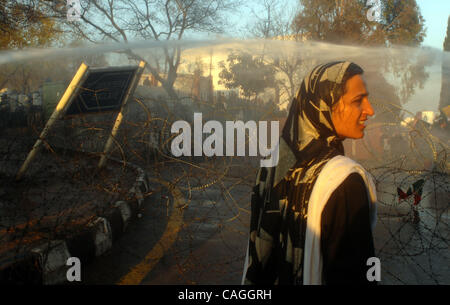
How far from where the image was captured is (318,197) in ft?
4.60

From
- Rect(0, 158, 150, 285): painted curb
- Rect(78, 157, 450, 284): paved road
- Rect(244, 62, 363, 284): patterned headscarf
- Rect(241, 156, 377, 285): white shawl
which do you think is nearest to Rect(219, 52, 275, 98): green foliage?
Rect(78, 157, 450, 284): paved road

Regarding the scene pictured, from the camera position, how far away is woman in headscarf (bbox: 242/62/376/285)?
4.46ft

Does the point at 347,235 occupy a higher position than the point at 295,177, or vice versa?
the point at 295,177

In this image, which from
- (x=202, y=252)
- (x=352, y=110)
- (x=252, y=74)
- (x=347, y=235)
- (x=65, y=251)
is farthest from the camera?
(x=252, y=74)

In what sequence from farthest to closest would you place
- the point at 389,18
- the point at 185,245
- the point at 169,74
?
the point at 169,74 → the point at 389,18 → the point at 185,245

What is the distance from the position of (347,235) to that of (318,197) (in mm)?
172

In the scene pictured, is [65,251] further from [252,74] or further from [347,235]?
[252,74]

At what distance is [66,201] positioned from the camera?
16.4ft

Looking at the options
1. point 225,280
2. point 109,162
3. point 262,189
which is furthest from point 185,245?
point 109,162

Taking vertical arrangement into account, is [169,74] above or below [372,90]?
above

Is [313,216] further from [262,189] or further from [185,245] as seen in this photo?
[185,245]

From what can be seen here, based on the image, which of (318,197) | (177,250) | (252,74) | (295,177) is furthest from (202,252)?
(252,74)
